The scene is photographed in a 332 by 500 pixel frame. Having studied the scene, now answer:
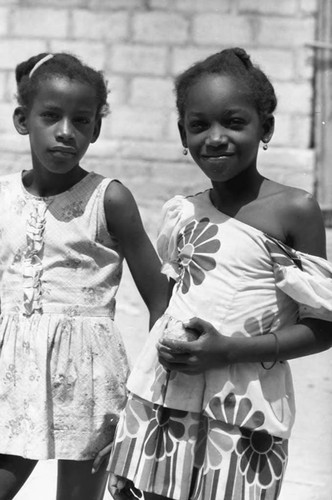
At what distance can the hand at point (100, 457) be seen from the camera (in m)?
2.72

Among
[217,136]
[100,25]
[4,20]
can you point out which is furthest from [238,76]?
[4,20]

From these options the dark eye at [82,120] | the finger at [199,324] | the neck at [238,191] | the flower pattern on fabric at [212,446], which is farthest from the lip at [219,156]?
the flower pattern on fabric at [212,446]

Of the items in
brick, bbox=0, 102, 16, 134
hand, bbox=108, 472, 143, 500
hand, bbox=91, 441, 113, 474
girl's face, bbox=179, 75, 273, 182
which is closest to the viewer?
girl's face, bbox=179, 75, 273, 182

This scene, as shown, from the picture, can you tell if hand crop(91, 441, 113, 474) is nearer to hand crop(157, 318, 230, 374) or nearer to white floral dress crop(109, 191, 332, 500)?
white floral dress crop(109, 191, 332, 500)

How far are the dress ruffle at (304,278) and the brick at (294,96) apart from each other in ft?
14.1

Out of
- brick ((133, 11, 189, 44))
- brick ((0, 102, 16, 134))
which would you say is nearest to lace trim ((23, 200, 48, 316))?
brick ((133, 11, 189, 44))

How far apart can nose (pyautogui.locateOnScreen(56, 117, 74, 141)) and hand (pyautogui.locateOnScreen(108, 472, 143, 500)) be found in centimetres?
93

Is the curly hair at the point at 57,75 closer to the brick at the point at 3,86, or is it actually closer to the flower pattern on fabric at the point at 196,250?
the flower pattern on fabric at the point at 196,250

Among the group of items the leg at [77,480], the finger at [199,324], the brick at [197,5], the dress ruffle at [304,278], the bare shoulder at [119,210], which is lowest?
the leg at [77,480]

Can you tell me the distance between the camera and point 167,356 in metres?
2.37

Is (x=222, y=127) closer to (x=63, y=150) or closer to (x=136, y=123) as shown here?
(x=63, y=150)

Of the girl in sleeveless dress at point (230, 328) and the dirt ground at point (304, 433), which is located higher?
the girl in sleeveless dress at point (230, 328)

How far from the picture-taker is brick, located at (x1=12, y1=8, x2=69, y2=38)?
270 inches

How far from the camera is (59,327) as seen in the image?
2.77m
